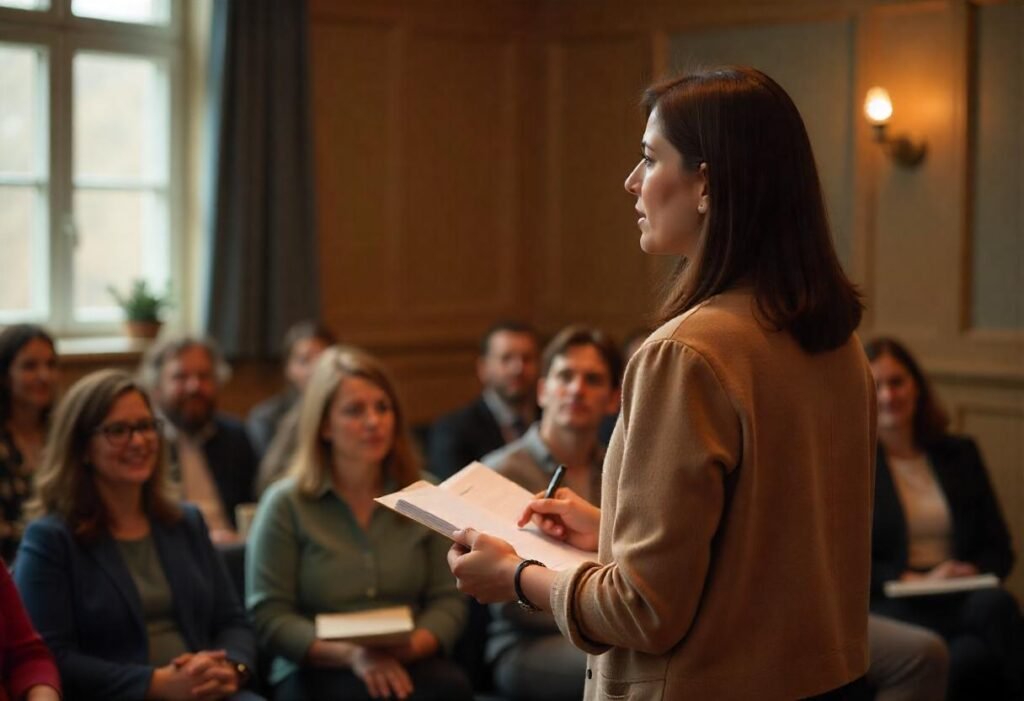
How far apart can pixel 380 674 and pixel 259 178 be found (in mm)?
3087

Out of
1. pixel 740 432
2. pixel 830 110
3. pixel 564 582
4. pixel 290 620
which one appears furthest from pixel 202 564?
pixel 830 110

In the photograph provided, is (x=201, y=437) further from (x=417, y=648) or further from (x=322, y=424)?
(x=417, y=648)

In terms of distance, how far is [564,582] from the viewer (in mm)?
1434

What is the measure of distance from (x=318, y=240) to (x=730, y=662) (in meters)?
4.49

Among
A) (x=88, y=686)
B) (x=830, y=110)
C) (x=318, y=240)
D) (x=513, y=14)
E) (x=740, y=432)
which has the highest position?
(x=513, y=14)

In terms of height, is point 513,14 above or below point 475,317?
above

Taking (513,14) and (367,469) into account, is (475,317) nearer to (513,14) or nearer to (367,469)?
(513,14)

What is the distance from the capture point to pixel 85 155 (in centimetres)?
536

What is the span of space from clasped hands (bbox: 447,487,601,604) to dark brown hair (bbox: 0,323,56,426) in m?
2.50

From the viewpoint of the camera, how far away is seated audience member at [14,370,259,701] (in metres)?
2.60

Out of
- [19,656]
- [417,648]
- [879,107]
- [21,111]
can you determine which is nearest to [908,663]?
[417,648]

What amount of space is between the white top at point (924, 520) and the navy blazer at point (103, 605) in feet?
A: 6.56

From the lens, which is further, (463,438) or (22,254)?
(22,254)

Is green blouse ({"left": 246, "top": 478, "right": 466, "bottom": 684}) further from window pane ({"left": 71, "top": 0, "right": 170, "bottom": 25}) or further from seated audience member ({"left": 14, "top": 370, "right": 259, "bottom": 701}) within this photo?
window pane ({"left": 71, "top": 0, "right": 170, "bottom": 25})
